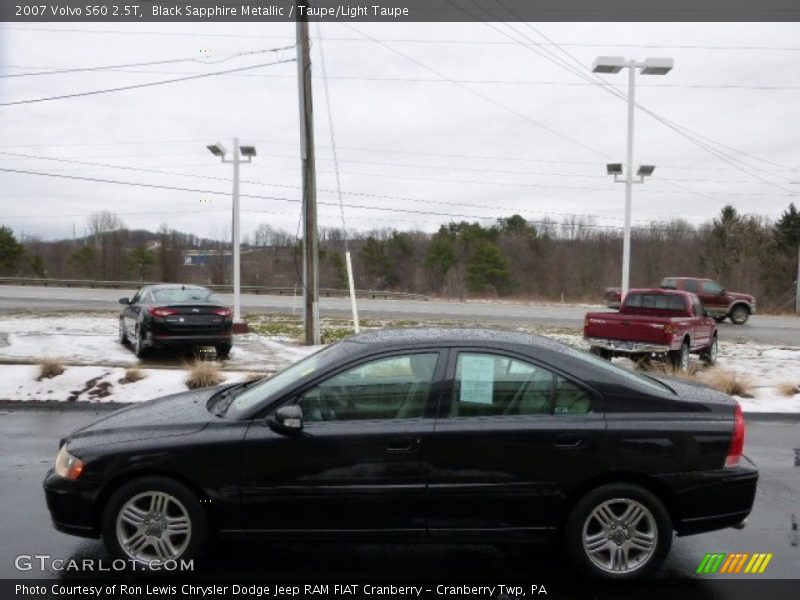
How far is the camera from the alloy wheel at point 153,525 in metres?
4.23

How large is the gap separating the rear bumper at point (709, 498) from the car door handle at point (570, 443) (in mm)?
529

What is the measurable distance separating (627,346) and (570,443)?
9661mm

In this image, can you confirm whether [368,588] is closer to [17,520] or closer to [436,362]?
[436,362]

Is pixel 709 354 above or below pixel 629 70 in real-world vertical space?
below

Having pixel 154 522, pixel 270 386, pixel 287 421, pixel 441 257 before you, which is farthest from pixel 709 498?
pixel 441 257

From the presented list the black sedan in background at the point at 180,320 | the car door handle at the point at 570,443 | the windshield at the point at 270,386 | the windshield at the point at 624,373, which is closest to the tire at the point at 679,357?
the black sedan in background at the point at 180,320

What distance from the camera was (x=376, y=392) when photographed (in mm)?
4410

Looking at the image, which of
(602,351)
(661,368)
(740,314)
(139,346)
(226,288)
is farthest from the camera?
(226,288)

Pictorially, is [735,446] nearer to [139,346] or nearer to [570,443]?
[570,443]

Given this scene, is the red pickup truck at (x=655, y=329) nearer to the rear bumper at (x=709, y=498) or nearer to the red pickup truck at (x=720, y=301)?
the rear bumper at (x=709, y=498)

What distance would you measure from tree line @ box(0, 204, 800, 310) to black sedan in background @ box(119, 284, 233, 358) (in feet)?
158

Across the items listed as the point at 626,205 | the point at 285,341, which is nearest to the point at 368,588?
the point at 285,341

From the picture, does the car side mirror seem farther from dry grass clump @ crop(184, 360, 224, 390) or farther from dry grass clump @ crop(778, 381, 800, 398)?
dry grass clump @ crop(778, 381, 800, 398)

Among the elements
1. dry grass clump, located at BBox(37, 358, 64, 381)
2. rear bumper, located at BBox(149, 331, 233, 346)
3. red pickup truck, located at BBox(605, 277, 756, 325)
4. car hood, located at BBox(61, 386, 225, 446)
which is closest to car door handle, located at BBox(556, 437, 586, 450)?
car hood, located at BBox(61, 386, 225, 446)
